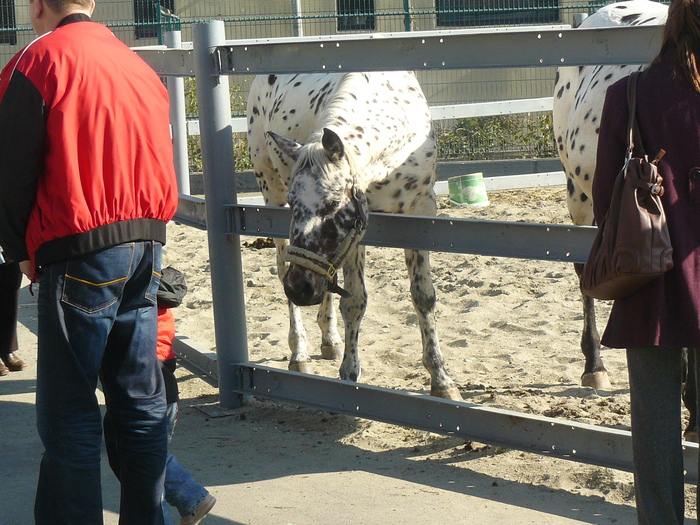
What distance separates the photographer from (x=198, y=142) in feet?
46.2

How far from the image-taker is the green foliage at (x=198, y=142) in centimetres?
1323

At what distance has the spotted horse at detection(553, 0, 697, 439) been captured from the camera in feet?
15.6

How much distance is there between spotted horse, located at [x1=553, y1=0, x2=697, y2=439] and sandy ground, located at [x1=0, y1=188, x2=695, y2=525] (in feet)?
0.65

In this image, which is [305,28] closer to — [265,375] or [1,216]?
[265,375]

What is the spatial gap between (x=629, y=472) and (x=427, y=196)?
6.68 feet

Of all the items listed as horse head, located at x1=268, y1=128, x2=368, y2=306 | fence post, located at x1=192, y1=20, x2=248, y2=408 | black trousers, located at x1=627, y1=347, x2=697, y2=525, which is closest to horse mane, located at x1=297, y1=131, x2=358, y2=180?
horse head, located at x1=268, y1=128, x2=368, y2=306

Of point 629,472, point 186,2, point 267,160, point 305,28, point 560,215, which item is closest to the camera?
point 629,472

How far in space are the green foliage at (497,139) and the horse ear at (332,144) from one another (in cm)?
921

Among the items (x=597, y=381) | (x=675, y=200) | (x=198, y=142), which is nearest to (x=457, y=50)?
(x=675, y=200)

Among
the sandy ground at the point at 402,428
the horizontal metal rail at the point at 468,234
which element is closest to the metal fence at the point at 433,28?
the sandy ground at the point at 402,428

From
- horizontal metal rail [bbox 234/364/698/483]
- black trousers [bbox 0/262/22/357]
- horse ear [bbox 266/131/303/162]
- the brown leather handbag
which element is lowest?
horizontal metal rail [bbox 234/364/698/483]

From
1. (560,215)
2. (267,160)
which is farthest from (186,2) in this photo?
(267,160)

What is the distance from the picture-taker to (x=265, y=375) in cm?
453

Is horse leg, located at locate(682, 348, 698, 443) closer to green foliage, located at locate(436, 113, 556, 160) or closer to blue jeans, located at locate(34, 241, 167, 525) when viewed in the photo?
blue jeans, located at locate(34, 241, 167, 525)
